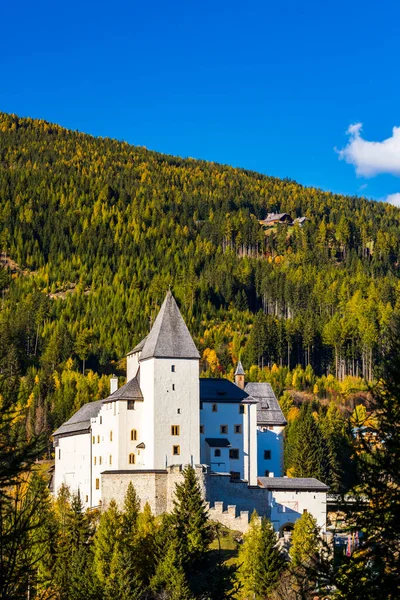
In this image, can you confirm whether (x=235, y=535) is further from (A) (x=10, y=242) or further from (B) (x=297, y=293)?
(A) (x=10, y=242)

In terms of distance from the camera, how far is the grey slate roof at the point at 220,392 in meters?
71.6

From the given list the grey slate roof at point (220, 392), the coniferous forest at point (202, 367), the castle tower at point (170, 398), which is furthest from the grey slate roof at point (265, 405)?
the castle tower at point (170, 398)

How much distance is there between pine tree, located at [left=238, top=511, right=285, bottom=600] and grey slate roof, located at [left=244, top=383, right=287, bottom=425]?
24757mm

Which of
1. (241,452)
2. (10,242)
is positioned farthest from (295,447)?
(10,242)

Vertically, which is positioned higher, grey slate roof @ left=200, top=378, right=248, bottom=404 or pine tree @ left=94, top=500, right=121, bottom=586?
grey slate roof @ left=200, top=378, right=248, bottom=404

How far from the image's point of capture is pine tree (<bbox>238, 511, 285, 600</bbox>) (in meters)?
49.6

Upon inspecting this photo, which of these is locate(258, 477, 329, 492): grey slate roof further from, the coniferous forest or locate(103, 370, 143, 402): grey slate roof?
locate(103, 370, 143, 402): grey slate roof

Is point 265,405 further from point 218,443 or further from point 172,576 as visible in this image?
point 172,576

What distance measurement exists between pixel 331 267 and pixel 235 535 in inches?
4778

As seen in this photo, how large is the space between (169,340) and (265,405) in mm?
14181

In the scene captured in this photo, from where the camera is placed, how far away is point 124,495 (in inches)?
2456

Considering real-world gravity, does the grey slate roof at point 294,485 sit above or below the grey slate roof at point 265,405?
below

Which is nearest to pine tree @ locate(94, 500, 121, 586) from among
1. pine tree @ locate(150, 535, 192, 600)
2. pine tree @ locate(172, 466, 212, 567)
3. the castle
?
pine tree @ locate(150, 535, 192, 600)

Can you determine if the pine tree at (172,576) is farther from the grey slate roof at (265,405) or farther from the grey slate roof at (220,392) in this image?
the grey slate roof at (265,405)
